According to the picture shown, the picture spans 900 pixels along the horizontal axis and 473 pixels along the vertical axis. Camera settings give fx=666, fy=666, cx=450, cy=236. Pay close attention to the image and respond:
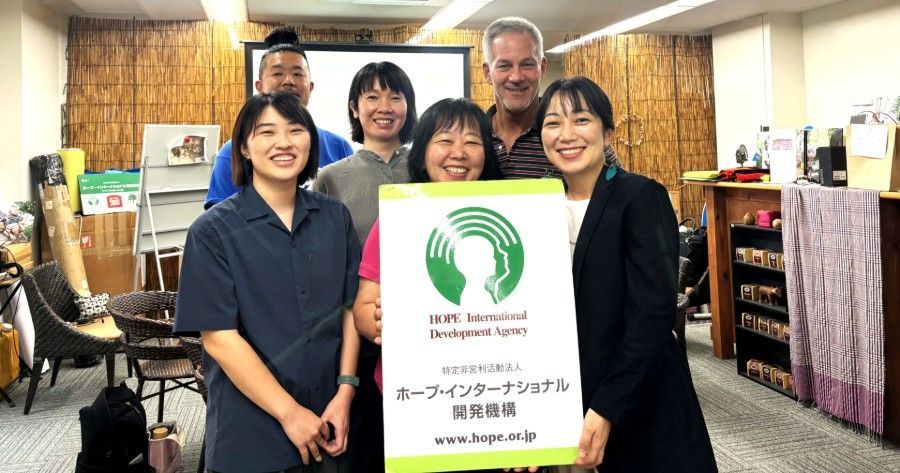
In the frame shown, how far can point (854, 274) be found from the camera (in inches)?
132

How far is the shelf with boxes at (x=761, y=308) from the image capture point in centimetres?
407

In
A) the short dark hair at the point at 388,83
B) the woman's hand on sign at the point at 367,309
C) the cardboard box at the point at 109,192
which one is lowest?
the woman's hand on sign at the point at 367,309

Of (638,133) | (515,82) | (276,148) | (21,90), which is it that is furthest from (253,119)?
(638,133)

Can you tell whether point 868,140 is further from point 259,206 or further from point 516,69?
point 259,206

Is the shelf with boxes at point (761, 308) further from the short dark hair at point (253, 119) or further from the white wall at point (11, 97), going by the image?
the white wall at point (11, 97)

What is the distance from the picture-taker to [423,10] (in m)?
6.54

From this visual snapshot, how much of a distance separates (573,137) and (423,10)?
5.44 m

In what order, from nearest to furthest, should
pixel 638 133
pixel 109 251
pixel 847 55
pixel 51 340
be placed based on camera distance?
pixel 51 340 → pixel 109 251 → pixel 847 55 → pixel 638 133

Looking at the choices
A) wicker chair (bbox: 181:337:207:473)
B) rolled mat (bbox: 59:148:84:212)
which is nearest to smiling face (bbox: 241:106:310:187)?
wicker chair (bbox: 181:337:207:473)

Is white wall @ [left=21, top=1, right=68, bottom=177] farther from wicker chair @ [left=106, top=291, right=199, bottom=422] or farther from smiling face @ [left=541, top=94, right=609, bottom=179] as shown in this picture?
smiling face @ [left=541, top=94, right=609, bottom=179]

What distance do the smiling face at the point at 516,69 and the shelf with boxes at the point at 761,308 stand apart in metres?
2.60

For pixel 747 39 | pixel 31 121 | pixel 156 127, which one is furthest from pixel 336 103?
pixel 747 39

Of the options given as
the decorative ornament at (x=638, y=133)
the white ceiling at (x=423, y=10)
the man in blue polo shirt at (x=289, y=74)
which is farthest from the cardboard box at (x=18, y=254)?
the decorative ornament at (x=638, y=133)

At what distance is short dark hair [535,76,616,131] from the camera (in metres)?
1.50
